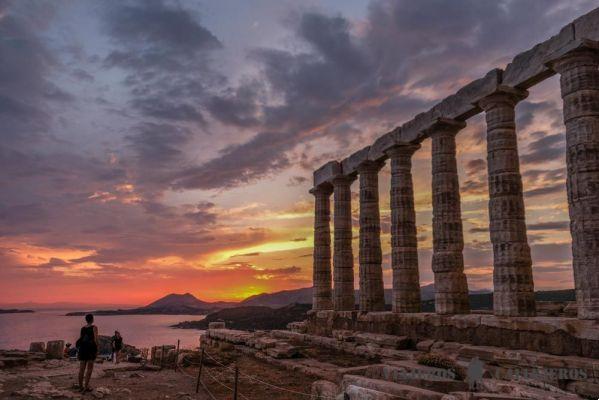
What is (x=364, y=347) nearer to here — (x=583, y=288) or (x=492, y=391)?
(x=583, y=288)

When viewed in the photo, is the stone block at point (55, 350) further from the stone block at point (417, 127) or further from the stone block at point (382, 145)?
the stone block at point (417, 127)

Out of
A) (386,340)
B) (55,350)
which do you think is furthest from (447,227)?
(55,350)

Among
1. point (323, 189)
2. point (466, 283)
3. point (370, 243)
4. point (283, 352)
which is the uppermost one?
point (323, 189)

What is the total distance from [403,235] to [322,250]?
885cm

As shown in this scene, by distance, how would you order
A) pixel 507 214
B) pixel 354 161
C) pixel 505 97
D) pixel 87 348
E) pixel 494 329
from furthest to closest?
pixel 354 161, pixel 505 97, pixel 507 214, pixel 494 329, pixel 87 348

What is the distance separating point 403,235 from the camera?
23.9 metres

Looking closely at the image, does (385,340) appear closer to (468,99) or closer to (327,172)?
(468,99)

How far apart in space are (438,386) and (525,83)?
11714 mm

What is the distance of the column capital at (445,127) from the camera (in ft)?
69.2

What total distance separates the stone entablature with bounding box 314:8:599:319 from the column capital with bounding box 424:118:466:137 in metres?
0.04

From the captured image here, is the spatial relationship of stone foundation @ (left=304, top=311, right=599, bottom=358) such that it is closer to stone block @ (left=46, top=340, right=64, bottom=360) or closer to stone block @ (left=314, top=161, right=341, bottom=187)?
stone block @ (left=314, top=161, right=341, bottom=187)

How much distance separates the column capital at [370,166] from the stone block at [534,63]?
31.4 ft

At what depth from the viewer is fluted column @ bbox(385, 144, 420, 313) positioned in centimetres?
2321

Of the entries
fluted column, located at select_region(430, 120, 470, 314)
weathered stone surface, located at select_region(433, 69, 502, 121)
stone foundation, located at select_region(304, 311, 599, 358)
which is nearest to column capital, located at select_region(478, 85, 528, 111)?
weathered stone surface, located at select_region(433, 69, 502, 121)
